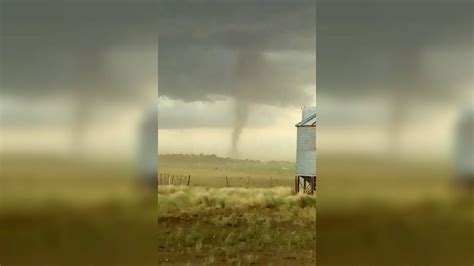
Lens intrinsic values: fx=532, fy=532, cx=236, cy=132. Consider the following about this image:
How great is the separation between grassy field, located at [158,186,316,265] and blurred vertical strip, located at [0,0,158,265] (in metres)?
0.19

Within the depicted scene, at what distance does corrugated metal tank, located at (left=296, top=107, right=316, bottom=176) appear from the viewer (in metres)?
3.64

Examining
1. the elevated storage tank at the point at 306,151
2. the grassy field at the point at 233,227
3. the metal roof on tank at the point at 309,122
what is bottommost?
the grassy field at the point at 233,227

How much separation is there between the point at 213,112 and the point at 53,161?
1175mm

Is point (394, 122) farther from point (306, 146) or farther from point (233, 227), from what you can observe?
point (233, 227)

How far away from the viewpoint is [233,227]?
12.5ft

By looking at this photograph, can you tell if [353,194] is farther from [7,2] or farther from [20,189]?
[7,2]

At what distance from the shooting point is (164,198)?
374 centimetres

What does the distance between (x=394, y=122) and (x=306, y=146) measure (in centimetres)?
63

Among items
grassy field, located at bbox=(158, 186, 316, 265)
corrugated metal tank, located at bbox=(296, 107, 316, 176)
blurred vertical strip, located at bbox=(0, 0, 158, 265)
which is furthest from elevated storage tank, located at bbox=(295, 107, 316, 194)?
blurred vertical strip, located at bbox=(0, 0, 158, 265)

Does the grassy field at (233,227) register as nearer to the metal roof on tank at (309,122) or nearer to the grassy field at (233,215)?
the grassy field at (233,215)

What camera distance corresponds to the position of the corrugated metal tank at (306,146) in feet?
11.9

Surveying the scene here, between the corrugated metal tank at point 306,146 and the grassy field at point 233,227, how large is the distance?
19 centimetres

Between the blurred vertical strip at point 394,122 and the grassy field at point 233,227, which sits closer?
the blurred vertical strip at point 394,122

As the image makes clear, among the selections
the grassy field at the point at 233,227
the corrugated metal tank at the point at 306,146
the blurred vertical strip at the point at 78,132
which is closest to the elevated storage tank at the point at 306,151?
the corrugated metal tank at the point at 306,146
